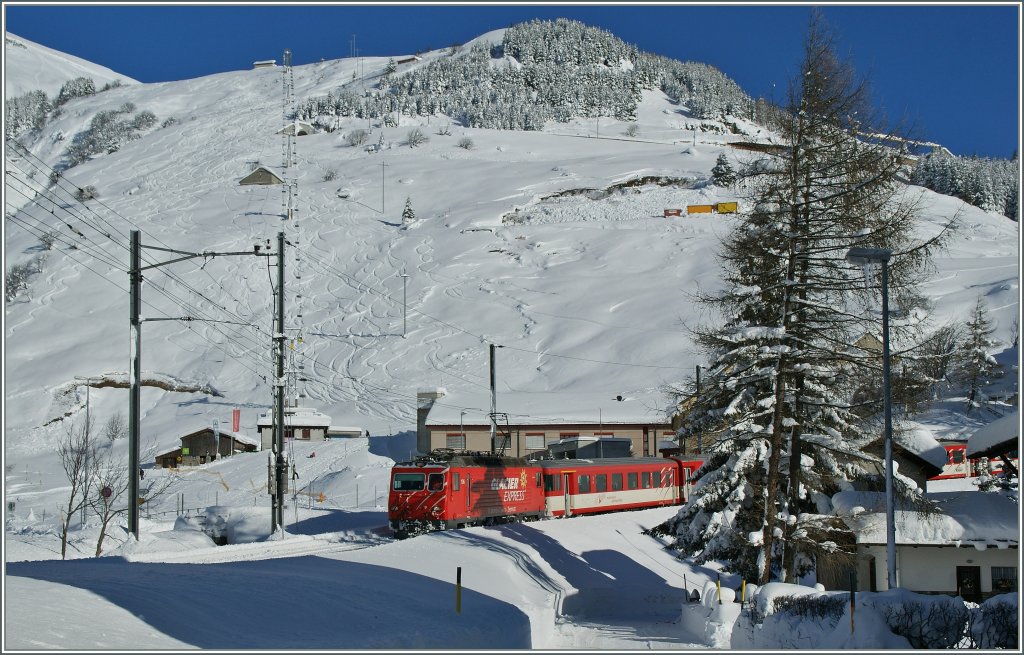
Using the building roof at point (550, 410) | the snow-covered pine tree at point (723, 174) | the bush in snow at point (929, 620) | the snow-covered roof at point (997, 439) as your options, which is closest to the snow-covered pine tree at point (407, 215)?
the snow-covered pine tree at point (723, 174)

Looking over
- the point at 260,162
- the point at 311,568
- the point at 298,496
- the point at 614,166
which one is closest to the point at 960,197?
the point at 614,166

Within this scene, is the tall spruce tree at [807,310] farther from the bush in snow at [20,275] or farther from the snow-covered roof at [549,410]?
the bush in snow at [20,275]

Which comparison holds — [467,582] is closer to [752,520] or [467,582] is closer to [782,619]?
[752,520]

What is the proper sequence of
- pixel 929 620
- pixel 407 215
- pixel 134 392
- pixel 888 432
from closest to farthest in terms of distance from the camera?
pixel 929 620 → pixel 888 432 → pixel 134 392 → pixel 407 215

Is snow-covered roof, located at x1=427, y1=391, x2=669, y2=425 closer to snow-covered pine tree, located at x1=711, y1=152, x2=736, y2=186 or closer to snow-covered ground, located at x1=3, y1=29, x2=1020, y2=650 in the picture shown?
snow-covered ground, located at x1=3, y1=29, x2=1020, y2=650

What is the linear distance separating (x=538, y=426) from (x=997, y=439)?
42475 mm

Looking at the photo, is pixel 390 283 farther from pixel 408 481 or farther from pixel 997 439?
pixel 997 439

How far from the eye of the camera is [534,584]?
25.2 m

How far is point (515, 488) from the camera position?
1447 inches

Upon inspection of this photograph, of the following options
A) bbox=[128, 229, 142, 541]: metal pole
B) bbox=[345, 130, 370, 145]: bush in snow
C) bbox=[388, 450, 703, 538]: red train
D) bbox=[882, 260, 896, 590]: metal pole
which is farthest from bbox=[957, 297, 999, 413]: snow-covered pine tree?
bbox=[345, 130, 370, 145]: bush in snow

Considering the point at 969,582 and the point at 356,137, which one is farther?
the point at 356,137

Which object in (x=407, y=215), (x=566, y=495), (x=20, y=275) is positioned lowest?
(x=566, y=495)

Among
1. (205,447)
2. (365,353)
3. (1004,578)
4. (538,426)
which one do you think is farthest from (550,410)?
(1004,578)

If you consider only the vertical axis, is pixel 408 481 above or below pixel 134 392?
below
